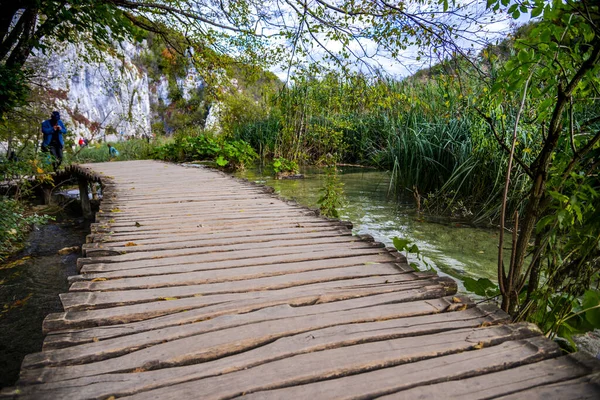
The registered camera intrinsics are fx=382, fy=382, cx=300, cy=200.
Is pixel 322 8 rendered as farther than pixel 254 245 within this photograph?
Yes

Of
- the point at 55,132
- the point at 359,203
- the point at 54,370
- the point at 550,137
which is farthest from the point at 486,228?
the point at 55,132

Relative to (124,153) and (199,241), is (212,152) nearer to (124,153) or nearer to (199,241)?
(124,153)

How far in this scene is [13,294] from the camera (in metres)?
3.77

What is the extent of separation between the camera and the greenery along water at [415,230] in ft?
12.4

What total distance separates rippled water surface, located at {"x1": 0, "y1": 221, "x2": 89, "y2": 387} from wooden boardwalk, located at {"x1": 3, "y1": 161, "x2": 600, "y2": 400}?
1.02m

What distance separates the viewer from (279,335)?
5.12ft

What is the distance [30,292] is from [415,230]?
171 inches

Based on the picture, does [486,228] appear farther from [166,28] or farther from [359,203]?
[166,28]

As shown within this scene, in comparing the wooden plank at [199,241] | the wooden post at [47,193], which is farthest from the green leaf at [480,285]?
the wooden post at [47,193]

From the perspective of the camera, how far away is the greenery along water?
12.4ft

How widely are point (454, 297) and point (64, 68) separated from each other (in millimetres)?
33193

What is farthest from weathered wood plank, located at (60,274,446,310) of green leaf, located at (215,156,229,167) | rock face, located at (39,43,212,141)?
rock face, located at (39,43,212,141)

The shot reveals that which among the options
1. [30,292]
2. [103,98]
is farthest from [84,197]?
[103,98]

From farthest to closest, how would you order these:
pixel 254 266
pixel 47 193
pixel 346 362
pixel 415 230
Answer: pixel 47 193, pixel 415 230, pixel 254 266, pixel 346 362
